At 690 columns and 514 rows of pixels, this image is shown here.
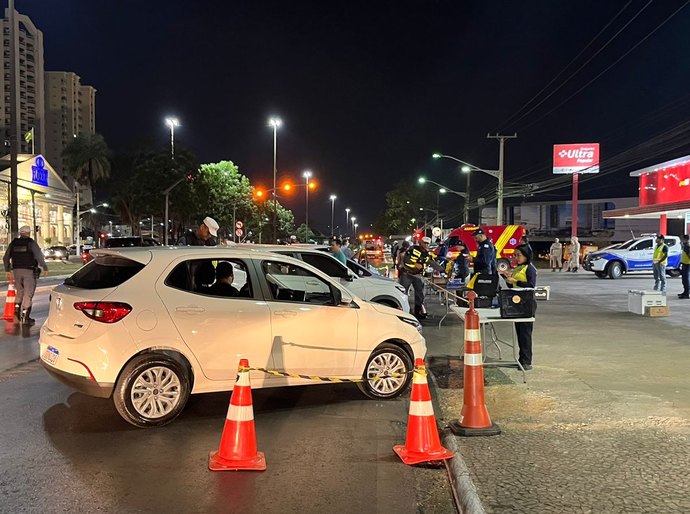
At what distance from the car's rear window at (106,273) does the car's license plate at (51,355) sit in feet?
2.13

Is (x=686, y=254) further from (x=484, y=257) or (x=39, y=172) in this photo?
(x=39, y=172)

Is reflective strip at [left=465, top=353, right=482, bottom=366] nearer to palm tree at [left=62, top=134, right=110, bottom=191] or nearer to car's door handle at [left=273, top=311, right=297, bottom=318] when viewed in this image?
car's door handle at [left=273, top=311, right=297, bottom=318]

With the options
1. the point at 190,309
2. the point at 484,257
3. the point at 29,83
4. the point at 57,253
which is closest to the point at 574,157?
the point at 484,257

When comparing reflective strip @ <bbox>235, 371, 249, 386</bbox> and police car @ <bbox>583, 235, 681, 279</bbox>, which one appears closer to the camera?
reflective strip @ <bbox>235, 371, 249, 386</bbox>

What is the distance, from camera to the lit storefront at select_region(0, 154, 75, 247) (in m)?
43.8

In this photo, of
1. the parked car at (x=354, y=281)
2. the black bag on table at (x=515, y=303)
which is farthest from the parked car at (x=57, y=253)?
the black bag on table at (x=515, y=303)

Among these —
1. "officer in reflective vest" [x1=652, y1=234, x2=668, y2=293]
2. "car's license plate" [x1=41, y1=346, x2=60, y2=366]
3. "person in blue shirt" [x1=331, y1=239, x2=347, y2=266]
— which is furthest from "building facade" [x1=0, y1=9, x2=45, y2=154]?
"car's license plate" [x1=41, y1=346, x2=60, y2=366]

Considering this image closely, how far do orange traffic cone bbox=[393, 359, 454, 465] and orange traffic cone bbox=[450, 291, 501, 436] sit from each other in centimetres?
55

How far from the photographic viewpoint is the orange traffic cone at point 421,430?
190 inches

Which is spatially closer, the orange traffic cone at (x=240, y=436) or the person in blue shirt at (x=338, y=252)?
the orange traffic cone at (x=240, y=436)

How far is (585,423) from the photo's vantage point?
570 cm

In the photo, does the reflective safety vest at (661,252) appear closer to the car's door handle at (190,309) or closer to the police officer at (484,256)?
the police officer at (484,256)

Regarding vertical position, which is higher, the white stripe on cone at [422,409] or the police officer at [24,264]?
the police officer at [24,264]

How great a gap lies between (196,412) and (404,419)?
218cm
